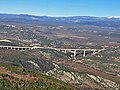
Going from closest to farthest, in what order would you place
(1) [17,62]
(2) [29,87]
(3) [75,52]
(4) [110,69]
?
(2) [29,87] < (1) [17,62] < (4) [110,69] < (3) [75,52]

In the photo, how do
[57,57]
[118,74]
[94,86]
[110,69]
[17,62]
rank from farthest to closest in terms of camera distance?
[57,57] < [110,69] < [118,74] < [17,62] < [94,86]

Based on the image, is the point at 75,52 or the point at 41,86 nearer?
the point at 41,86

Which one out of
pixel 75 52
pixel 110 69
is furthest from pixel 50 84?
pixel 75 52

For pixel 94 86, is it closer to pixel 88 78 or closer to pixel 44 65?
pixel 88 78

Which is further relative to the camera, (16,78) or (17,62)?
(17,62)

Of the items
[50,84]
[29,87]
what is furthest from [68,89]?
[29,87]

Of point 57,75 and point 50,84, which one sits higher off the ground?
point 50,84

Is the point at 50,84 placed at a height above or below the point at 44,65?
above

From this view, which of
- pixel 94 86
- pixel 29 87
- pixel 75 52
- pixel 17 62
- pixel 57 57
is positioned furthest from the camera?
pixel 75 52

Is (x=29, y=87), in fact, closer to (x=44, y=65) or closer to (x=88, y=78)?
(x=88, y=78)
